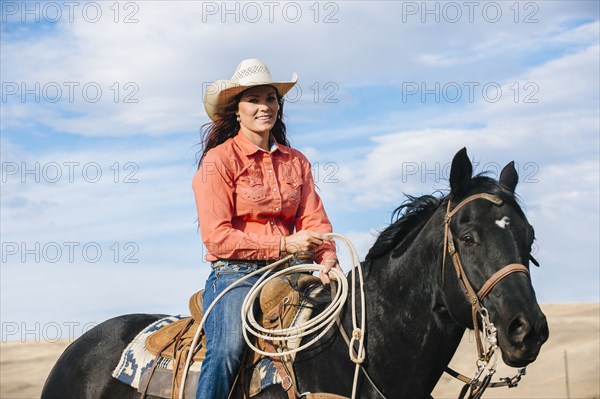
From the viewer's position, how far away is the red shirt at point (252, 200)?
512cm

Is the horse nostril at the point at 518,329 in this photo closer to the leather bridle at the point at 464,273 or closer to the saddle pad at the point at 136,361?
the leather bridle at the point at 464,273

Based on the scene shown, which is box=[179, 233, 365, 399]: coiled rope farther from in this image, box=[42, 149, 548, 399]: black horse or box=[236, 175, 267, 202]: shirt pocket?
box=[236, 175, 267, 202]: shirt pocket

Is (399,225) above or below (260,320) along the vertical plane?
above

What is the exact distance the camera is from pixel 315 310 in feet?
16.5

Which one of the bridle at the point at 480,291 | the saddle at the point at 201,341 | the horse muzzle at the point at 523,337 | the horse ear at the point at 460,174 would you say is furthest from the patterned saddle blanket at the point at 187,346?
the horse muzzle at the point at 523,337

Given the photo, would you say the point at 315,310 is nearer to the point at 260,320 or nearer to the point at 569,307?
the point at 260,320

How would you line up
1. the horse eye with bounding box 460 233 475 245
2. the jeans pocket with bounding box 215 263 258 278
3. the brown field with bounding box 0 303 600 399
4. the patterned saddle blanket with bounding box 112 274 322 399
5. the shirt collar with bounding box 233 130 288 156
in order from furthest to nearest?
1. the brown field with bounding box 0 303 600 399
2. the shirt collar with bounding box 233 130 288 156
3. the jeans pocket with bounding box 215 263 258 278
4. the patterned saddle blanket with bounding box 112 274 322 399
5. the horse eye with bounding box 460 233 475 245

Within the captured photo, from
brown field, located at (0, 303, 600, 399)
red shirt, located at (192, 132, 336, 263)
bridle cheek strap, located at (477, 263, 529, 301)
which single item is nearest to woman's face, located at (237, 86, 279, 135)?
red shirt, located at (192, 132, 336, 263)

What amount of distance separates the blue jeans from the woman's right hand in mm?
317

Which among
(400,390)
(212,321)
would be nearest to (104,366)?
(212,321)

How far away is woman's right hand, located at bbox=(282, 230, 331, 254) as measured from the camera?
16.5 feet

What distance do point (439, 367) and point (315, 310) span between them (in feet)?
2.64

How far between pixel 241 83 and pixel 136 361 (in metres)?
1.98

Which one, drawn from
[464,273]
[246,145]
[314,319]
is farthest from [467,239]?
[246,145]
